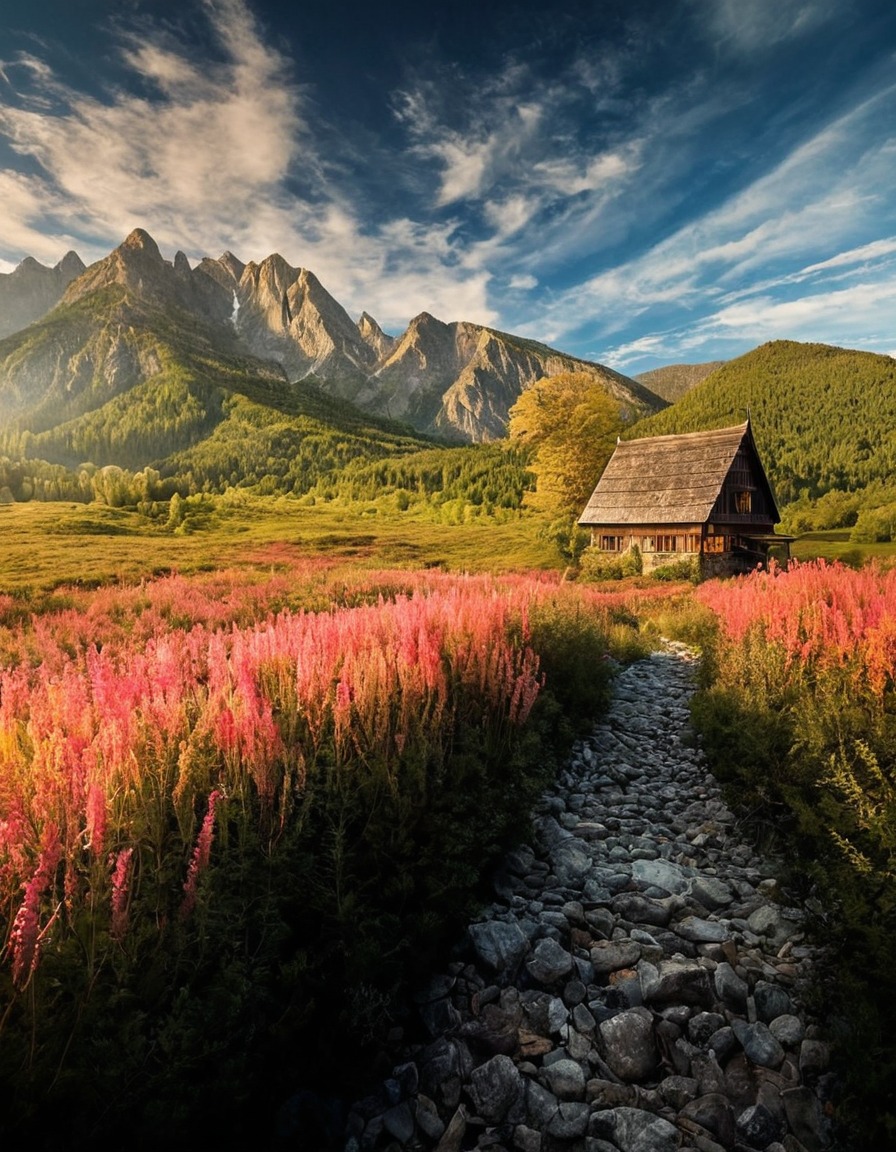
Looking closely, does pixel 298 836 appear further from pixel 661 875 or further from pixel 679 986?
pixel 661 875

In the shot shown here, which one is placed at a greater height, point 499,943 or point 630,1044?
point 499,943

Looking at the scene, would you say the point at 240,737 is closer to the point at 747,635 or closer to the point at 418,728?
the point at 418,728

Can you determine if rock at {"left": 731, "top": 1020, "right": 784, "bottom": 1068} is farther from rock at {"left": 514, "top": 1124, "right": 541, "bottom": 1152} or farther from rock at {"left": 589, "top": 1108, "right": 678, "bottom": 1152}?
rock at {"left": 514, "top": 1124, "right": 541, "bottom": 1152}

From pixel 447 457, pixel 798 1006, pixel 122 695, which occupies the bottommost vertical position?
pixel 798 1006

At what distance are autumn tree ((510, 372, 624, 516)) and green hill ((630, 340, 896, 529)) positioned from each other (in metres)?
49.2

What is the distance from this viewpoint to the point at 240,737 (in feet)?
12.6

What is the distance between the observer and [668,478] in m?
38.8

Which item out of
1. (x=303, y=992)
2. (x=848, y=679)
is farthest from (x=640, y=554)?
(x=303, y=992)

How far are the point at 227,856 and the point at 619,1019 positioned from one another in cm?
265

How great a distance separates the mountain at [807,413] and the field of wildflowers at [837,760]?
120m

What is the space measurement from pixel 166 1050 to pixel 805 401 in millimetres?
187515

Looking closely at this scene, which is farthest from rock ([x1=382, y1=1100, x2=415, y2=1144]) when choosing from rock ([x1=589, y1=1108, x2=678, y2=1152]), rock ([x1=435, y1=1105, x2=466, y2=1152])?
rock ([x1=589, y1=1108, x2=678, y2=1152])

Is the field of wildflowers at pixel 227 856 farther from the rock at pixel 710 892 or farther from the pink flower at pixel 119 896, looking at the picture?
the rock at pixel 710 892

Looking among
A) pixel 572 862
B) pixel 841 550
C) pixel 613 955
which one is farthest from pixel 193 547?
pixel 841 550
